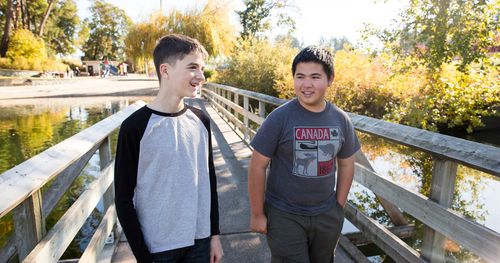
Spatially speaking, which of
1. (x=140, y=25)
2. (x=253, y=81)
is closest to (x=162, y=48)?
(x=253, y=81)

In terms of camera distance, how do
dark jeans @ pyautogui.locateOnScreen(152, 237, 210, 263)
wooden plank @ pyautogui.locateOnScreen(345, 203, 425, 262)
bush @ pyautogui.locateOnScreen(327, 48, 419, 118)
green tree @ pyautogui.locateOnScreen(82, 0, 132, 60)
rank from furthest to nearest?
green tree @ pyautogui.locateOnScreen(82, 0, 132, 60) < bush @ pyautogui.locateOnScreen(327, 48, 419, 118) < wooden plank @ pyautogui.locateOnScreen(345, 203, 425, 262) < dark jeans @ pyautogui.locateOnScreen(152, 237, 210, 263)

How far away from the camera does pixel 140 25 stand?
25141 millimetres

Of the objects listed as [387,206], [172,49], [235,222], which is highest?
[172,49]

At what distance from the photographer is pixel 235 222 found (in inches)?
139

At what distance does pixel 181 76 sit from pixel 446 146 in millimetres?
1256

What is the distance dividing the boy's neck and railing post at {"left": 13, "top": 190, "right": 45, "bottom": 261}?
0.57m

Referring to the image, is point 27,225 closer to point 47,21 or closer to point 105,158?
point 105,158

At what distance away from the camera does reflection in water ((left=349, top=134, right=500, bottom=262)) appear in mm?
4656

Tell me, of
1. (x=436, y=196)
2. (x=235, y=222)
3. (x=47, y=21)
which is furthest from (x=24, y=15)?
(x=436, y=196)

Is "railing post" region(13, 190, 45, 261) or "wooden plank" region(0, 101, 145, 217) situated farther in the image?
"railing post" region(13, 190, 45, 261)

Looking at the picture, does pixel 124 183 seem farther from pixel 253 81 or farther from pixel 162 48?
pixel 253 81

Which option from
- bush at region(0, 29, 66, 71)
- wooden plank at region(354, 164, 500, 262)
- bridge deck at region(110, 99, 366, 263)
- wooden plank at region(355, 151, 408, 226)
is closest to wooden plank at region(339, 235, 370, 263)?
bridge deck at region(110, 99, 366, 263)

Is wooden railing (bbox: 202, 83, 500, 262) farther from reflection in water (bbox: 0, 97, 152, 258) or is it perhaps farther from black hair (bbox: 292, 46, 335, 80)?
reflection in water (bbox: 0, 97, 152, 258)

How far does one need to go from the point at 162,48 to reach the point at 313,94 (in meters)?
0.78
